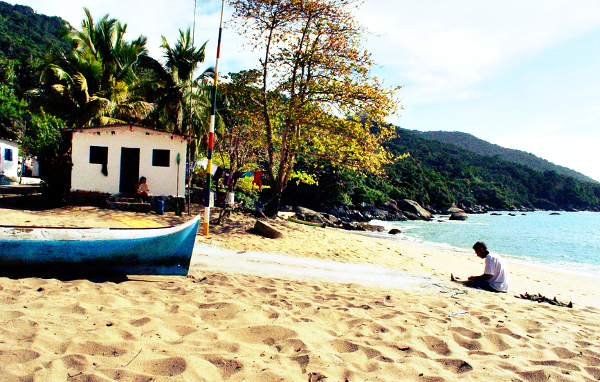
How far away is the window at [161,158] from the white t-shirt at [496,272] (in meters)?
12.9

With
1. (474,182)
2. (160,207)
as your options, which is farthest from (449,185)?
(160,207)

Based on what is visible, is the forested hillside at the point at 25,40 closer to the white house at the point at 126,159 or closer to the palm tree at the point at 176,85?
the palm tree at the point at 176,85

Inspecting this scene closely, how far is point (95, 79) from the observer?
21.4 m

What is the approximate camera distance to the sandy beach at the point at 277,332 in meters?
2.88

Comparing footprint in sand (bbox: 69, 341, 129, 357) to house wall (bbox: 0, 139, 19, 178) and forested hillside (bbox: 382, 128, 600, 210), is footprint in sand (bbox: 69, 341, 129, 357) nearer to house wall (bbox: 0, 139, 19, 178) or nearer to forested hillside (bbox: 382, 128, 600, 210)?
house wall (bbox: 0, 139, 19, 178)

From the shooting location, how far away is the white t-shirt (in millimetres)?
7531

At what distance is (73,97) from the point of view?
20828 millimetres

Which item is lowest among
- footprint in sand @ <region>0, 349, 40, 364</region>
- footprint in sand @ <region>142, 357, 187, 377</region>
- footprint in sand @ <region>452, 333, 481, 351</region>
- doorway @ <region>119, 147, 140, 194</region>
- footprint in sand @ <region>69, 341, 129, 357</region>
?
footprint in sand @ <region>452, 333, 481, 351</region>

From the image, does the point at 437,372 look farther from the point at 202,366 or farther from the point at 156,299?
the point at 156,299

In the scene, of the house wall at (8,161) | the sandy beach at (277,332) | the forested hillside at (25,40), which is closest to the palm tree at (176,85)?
the forested hillside at (25,40)

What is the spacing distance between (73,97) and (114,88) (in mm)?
2205

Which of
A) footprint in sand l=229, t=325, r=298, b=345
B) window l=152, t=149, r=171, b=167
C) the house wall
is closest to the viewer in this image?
footprint in sand l=229, t=325, r=298, b=345

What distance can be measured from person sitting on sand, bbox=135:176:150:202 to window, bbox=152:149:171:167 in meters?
1.02

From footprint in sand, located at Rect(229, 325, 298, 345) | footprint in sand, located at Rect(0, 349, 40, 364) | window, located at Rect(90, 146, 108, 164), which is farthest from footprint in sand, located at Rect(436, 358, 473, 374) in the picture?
window, located at Rect(90, 146, 108, 164)
